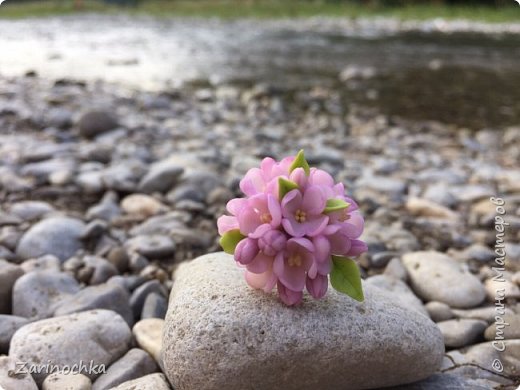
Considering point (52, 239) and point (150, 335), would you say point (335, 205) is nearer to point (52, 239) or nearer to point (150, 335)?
point (150, 335)

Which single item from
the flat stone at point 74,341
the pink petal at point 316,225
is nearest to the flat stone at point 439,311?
the pink petal at point 316,225

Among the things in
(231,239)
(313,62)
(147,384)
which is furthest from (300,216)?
(313,62)

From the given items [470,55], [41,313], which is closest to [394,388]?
[41,313]

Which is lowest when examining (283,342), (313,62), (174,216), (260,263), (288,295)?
(313,62)

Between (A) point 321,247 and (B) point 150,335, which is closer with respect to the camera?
(A) point 321,247

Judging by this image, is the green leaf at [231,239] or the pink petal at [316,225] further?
the green leaf at [231,239]

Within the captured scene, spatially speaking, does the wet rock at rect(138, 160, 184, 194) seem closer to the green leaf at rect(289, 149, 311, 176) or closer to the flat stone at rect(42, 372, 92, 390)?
the flat stone at rect(42, 372, 92, 390)

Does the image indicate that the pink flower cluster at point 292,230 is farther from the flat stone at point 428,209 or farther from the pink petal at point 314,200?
the flat stone at point 428,209
